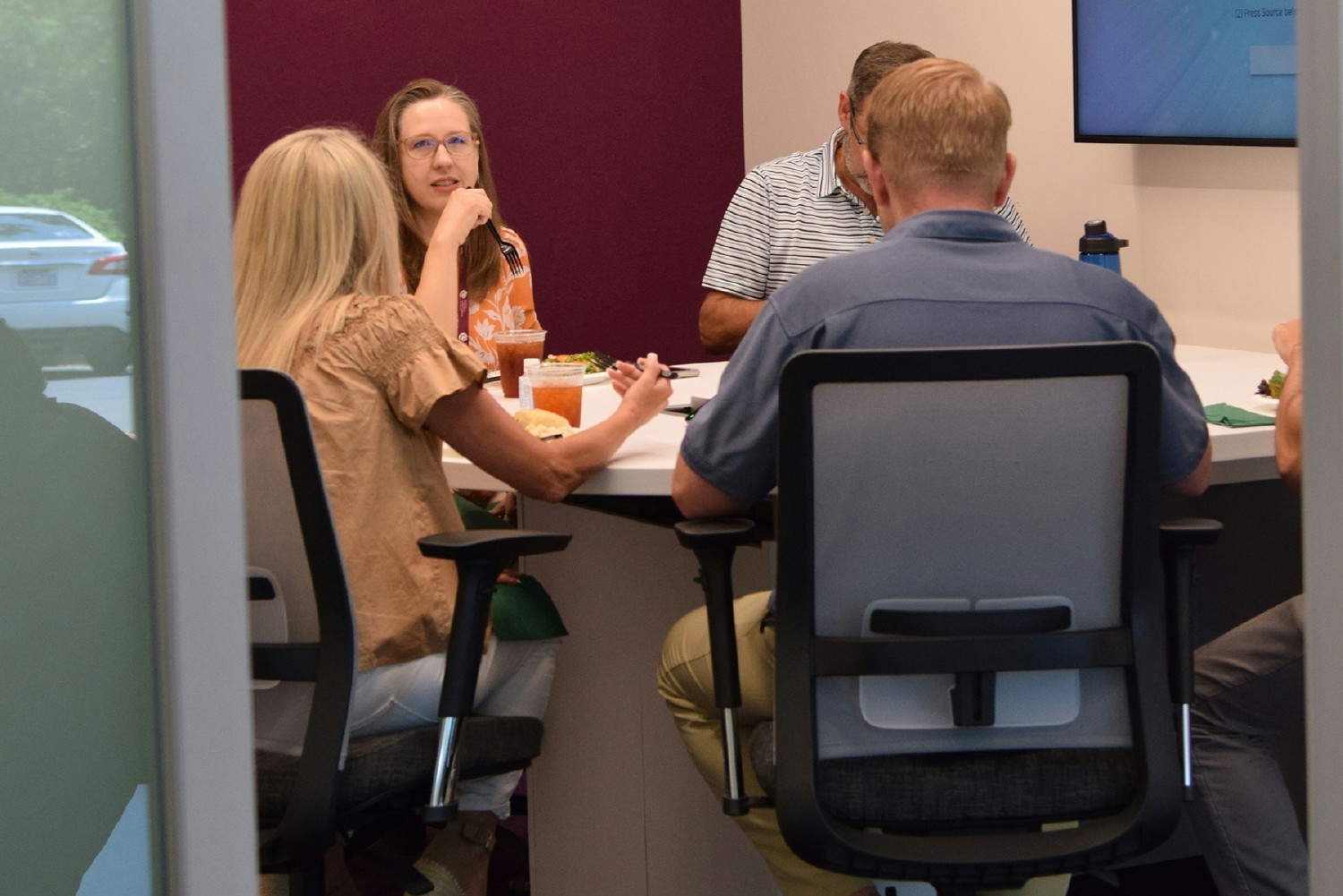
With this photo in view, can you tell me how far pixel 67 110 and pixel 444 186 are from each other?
7.06 ft

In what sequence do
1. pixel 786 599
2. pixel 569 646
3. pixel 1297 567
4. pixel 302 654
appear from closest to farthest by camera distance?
pixel 786 599 < pixel 302 654 < pixel 569 646 < pixel 1297 567

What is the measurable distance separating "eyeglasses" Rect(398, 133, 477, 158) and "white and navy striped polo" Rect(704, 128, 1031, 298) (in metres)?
0.68

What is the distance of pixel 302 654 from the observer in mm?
1672

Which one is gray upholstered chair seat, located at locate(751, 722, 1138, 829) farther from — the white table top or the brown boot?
the brown boot

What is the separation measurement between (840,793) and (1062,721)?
0.25 meters

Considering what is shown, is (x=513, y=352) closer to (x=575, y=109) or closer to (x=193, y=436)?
(x=193, y=436)

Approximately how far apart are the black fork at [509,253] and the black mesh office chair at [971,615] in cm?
192

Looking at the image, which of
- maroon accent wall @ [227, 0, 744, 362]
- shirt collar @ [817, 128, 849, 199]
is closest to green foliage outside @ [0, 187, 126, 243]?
shirt collar @ [817, 128, 849, 199]

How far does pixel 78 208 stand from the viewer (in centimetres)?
107

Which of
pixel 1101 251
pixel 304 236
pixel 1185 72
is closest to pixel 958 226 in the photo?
pixel 304 236

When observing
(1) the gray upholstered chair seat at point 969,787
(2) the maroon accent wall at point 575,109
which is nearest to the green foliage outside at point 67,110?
(1) the gray upholstered chair seat at point 969,787

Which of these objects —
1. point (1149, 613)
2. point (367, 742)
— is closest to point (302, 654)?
point (367, 742)

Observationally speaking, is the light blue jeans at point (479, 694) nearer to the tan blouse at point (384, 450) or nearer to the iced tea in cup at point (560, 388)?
the tan blouse at point (384, 450)

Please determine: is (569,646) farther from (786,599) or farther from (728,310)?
(728,310)
